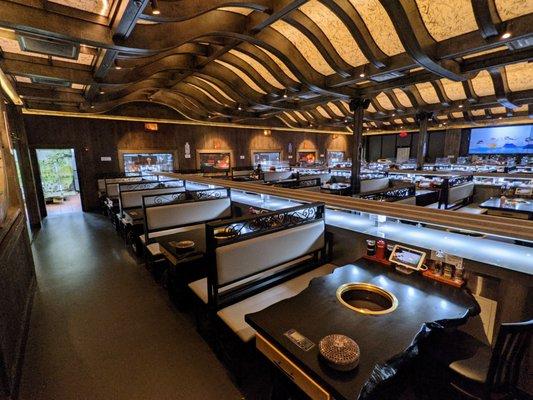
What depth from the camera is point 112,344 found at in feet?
8.08

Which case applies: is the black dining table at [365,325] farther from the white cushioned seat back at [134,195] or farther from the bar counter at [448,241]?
the white cushioned seat back at [134,195]

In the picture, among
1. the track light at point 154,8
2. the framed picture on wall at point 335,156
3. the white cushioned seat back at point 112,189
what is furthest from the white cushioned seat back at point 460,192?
the framed picture on wall at point 335,156

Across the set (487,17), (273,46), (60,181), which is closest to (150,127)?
(60,181)

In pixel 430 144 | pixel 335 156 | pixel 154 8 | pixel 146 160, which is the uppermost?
pixel 154 8

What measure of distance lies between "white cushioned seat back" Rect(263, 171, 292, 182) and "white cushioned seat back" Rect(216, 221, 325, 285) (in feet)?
21.3

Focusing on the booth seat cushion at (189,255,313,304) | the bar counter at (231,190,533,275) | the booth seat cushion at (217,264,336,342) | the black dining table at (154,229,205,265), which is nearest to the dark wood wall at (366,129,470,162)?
the bar counter at (231,190,533,275)

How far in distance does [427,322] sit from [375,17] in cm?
487

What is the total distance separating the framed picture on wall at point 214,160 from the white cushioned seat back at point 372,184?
6817mm

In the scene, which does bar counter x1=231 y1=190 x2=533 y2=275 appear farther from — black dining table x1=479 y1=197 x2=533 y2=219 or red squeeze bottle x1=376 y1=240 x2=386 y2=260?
black dining table x1=479 y1=197 x2=533 y2=219

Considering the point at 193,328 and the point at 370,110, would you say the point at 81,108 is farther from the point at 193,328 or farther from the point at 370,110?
the point at 370,110

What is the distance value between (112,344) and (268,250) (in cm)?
183

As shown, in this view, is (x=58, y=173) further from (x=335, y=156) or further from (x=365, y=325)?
(x=335, y=156)

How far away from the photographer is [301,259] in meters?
2.79

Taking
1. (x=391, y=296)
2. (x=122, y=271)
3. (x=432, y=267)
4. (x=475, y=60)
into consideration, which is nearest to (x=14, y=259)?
(x=122, y=271)
